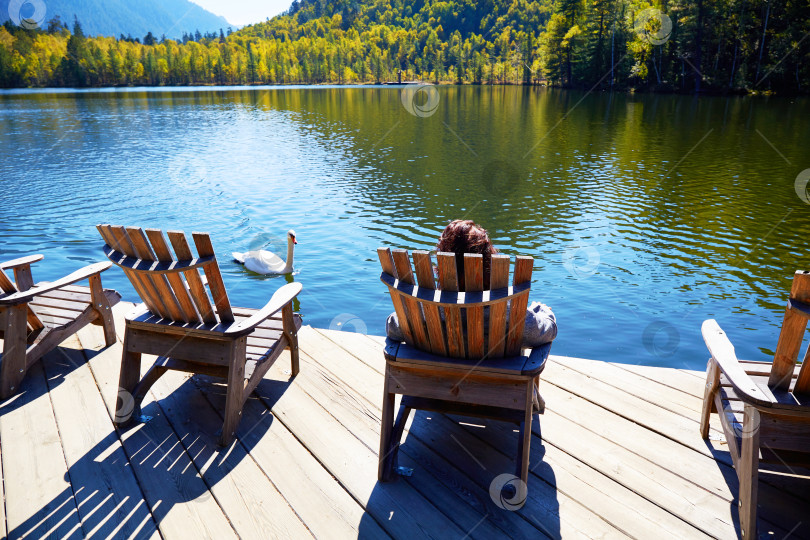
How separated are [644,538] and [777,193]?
15823mm

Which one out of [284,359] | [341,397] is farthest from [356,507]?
[284,359]

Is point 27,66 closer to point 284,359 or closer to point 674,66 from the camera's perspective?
point 674,66

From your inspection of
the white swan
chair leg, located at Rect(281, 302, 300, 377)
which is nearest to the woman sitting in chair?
chair leg, located at Rect(281, 302, 300, 377)

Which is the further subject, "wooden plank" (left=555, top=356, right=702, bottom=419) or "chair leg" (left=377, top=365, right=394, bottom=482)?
"wooden plank" (left=555, top=356, right=702, bottom=419)

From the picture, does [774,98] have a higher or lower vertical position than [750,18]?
lower

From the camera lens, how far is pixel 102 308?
4.49 m

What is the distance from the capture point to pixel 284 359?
4.25m

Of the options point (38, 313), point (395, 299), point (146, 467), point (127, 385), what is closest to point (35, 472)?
point (146, 467)

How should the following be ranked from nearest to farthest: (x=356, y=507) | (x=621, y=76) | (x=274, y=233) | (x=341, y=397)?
1. (x=356, y=507)
2. (x=341, y=397)
3. (x=274, y=233)
4. (x=621, y=76)

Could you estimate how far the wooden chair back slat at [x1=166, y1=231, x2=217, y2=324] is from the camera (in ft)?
9.76

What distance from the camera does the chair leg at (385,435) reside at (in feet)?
9.33

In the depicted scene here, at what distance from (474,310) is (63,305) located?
Result: 12.6 feet

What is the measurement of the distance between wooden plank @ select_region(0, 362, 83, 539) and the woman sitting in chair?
1.95 meters

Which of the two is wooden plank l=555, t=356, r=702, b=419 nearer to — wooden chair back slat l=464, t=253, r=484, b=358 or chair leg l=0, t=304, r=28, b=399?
wooden chair back slat l=464, t=253, r=484, b=358
